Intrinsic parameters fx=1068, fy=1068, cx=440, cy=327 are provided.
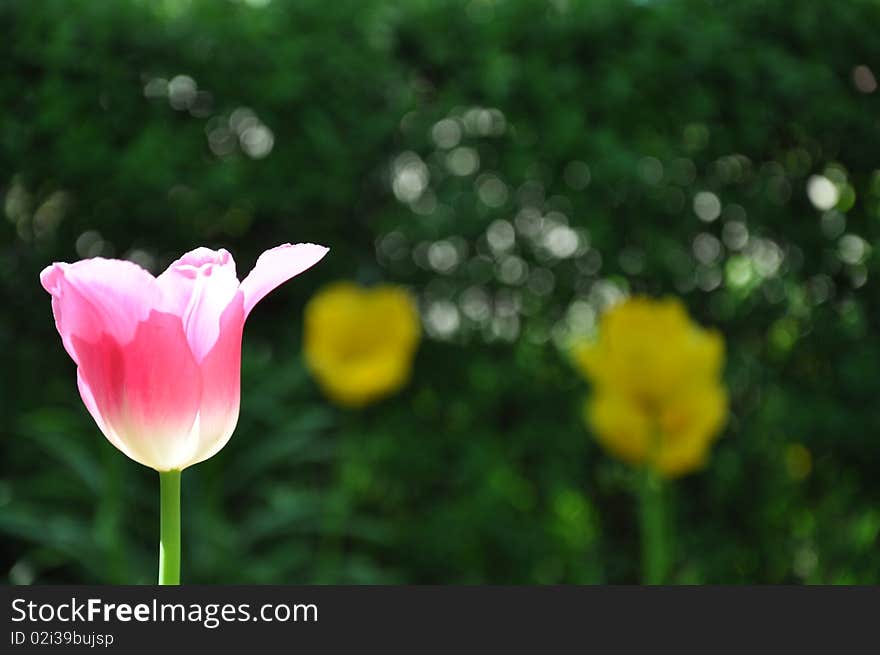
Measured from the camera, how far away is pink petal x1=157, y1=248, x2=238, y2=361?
1.41ft

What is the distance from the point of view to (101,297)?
426mm

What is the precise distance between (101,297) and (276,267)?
73mm

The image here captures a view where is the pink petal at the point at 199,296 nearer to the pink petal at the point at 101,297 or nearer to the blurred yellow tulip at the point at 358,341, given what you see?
the pink petal at the point at 101,297

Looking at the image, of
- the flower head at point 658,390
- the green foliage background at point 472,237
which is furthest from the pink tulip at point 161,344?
the green foliage background at point 472,237

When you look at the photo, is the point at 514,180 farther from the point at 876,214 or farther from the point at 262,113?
the point at 876,214

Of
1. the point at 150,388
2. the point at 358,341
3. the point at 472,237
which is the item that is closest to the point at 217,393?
the point at 150,388

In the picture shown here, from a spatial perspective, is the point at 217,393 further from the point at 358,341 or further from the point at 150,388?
the point at 358,341

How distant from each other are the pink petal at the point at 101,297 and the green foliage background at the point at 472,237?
5.17 feet

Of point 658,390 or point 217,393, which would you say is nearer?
point 217,393

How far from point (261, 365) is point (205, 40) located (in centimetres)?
63

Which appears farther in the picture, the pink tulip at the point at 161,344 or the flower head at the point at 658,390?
the flower head at the point at 658,390

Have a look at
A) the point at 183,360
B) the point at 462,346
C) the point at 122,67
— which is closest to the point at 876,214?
the point at 462,346

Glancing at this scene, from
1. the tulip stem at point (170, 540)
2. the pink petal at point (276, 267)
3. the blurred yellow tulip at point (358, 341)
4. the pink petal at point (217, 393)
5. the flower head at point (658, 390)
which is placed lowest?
the tulip stem at point (170, 540)

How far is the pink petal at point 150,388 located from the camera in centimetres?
42
